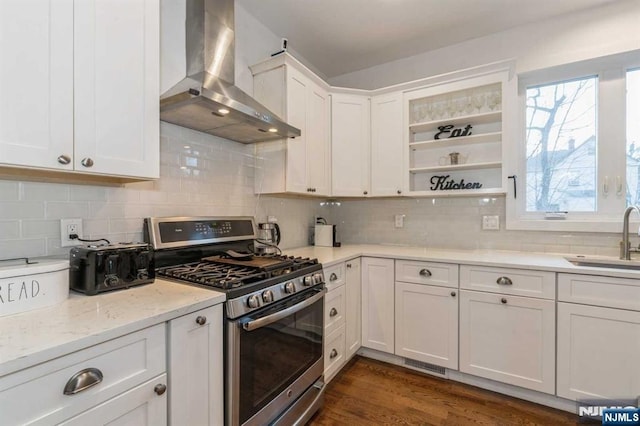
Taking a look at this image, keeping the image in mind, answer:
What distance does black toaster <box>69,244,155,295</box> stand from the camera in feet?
3.88

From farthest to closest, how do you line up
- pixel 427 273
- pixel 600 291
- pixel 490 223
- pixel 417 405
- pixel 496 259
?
pixel 490 223 < pixel 427 273 < pixel 496 259 < pixel 417 405 < pixel 600 291

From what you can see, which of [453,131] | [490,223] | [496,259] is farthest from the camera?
[453,131]

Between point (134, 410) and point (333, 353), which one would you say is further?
point (333, 353)

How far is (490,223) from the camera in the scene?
260cm

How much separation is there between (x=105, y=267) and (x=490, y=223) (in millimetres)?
2741

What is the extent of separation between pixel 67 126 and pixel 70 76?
0.19m

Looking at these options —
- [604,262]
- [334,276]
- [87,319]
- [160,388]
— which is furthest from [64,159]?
[604,262]

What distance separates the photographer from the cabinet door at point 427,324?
2.18 metres

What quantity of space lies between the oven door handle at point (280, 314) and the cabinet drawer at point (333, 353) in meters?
0.49

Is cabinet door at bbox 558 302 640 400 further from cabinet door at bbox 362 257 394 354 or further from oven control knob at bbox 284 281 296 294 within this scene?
oven control knob at bbox 284 281 296 294

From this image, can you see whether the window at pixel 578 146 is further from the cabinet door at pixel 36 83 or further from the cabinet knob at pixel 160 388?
the cabinet door at pixel 36 83

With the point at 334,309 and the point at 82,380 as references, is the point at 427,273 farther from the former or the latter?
the point at 82,380

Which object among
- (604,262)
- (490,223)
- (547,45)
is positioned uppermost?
(547,45)

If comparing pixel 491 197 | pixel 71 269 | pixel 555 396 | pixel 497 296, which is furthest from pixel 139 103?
pixel 555 396
